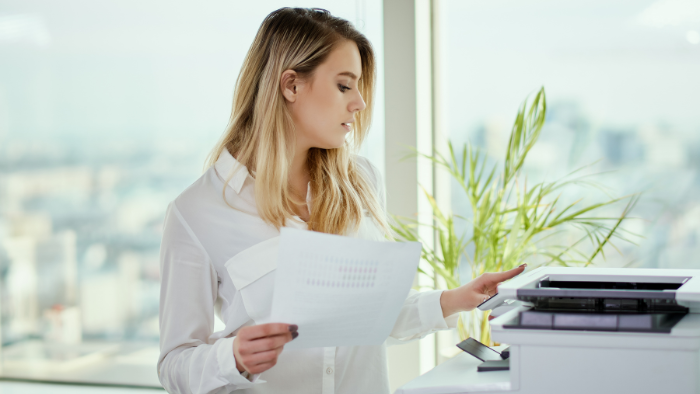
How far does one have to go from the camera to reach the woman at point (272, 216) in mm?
1244

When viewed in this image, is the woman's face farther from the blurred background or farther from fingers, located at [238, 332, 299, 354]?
the blurred background

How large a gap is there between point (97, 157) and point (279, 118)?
8.11ft

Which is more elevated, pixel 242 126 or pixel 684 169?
pixel 242 126

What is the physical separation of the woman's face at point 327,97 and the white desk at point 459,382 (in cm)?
63

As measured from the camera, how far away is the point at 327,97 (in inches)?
53.9

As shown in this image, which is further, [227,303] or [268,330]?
[227,303]

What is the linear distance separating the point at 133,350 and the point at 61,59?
5.95ft

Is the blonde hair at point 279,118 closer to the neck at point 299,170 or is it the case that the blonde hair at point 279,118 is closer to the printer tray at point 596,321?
the neck at point 299,170

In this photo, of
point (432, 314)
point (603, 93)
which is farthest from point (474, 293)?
point (603, 93)

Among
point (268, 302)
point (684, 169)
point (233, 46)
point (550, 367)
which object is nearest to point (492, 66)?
point (684, 169)

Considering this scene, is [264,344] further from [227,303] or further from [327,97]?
[327,97]

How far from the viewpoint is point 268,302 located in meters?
1.28

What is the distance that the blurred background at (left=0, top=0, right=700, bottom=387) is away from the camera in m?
2.62

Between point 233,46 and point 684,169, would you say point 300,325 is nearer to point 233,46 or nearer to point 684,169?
point 684,169
